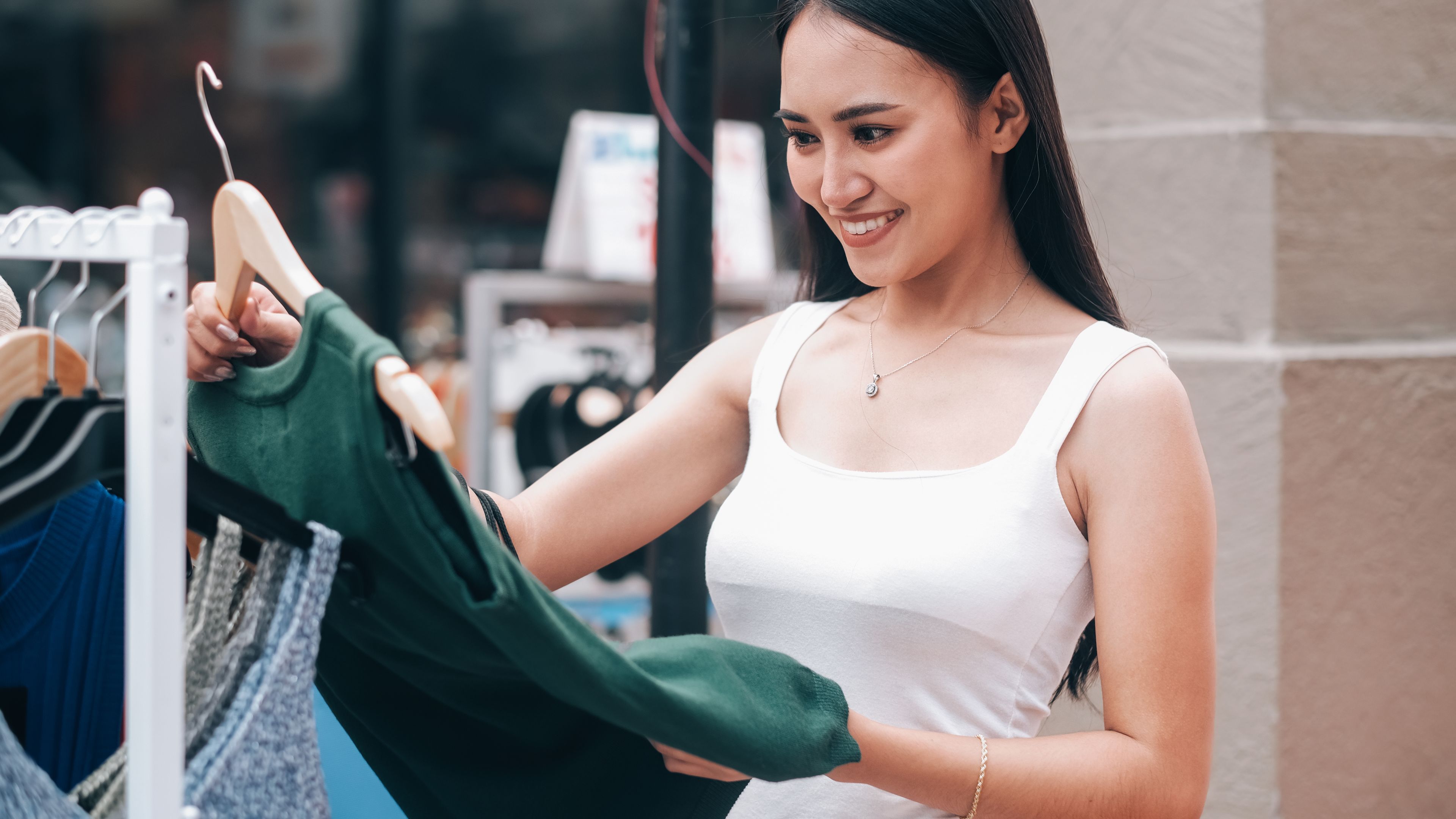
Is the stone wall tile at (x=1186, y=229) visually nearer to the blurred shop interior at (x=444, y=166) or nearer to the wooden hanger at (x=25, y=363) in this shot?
the blurred shop interior at (x=444, y=166)

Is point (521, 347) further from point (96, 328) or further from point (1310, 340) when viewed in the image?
point (96, 328)

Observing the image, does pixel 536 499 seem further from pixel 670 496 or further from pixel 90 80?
pixel 90 80

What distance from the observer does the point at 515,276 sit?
3689 millimetres

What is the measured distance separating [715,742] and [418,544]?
0.27 meters

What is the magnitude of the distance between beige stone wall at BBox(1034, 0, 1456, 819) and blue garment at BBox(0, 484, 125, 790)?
174cm

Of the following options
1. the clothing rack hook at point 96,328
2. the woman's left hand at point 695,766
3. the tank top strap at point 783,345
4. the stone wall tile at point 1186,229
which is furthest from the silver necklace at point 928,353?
the clothing rack hook at point 96,328

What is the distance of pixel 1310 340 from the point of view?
7.55ft

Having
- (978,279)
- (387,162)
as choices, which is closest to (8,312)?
(978,279)

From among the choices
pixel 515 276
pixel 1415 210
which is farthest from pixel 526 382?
pixel 1415 210

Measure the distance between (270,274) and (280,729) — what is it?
339 millimetres

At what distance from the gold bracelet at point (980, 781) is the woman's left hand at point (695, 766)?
0.25 meters

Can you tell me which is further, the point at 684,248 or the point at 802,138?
the point at 684,248

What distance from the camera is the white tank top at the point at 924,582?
4.44 ft

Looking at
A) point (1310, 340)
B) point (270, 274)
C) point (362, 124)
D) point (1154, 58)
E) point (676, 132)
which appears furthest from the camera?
point (362, 124)
